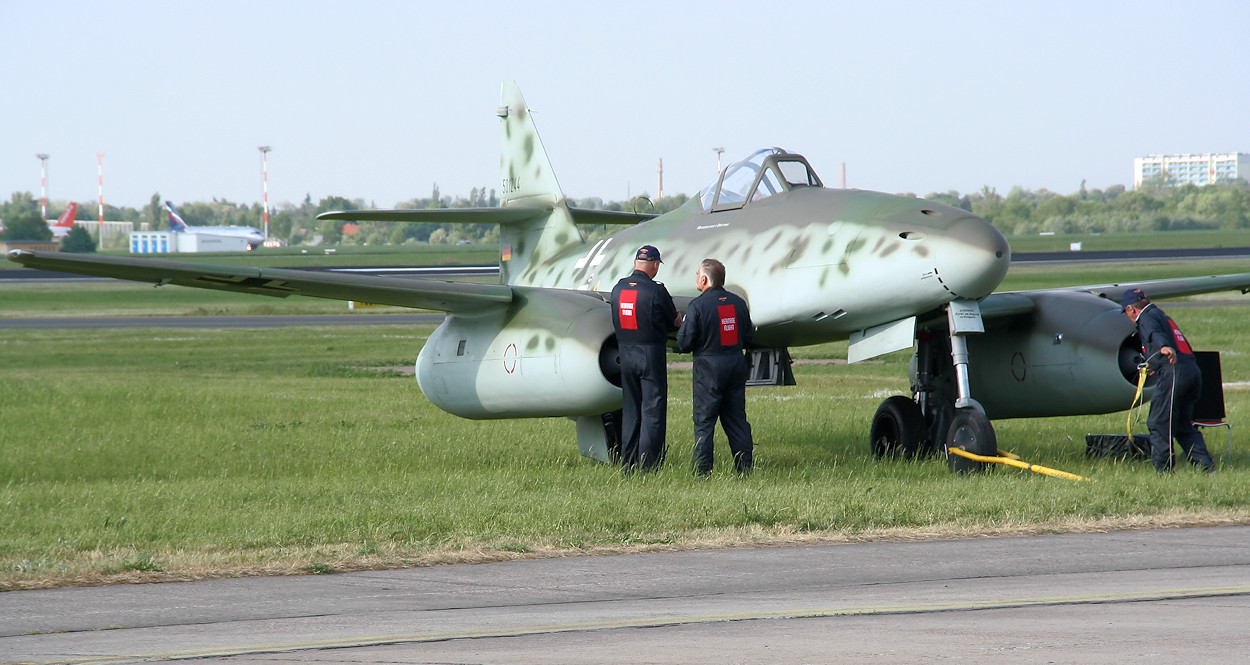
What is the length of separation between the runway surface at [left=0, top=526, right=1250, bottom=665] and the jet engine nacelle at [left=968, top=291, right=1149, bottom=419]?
4212 millimetres

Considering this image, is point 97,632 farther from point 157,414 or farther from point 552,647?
point 157,414

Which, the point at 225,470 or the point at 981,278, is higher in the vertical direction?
the point at 981,278

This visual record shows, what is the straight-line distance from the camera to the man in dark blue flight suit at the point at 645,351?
428 inches

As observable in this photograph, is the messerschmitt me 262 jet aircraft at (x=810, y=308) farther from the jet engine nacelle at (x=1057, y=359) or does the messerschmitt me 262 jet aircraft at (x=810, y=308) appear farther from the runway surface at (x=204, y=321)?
the runway surface at (x=204, y=321)

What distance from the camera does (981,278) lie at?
1034cm

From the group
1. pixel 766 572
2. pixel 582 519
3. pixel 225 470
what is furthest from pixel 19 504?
pixel 766 572

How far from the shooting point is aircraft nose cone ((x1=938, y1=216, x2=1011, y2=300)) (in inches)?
404

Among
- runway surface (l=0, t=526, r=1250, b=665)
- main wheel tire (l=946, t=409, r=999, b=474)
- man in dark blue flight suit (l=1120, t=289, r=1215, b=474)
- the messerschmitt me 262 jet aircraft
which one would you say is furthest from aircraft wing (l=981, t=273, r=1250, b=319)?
runway surface (l=0, t=526, r=1250, b=665)

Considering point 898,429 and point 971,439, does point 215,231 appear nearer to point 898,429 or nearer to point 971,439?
point 898,429

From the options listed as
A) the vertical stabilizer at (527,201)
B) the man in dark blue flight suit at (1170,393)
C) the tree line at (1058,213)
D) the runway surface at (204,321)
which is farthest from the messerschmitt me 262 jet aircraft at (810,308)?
the tree line at (1058,213)

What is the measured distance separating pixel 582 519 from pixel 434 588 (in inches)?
75.3

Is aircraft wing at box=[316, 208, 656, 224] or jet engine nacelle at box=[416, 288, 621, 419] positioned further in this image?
aircraft wing at box=[316, 208, 656, 224]

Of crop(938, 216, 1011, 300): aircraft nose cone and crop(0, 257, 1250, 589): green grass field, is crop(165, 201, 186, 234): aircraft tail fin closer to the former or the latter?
crop(0, 257, 1250, 589): green grass field

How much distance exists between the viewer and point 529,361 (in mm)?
11875
